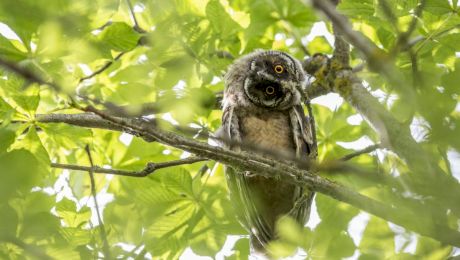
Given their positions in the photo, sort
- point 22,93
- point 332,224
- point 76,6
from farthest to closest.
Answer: point 22,93
point 332,224
point 76,6

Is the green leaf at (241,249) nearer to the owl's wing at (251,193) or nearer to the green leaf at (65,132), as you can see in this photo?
the owl's wing at (251,193)

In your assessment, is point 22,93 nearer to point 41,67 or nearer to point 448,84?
point 41,67

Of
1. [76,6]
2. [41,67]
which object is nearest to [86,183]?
[41,67]

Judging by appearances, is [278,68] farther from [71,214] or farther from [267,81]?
[71,214]

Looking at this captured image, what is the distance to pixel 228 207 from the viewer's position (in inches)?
152

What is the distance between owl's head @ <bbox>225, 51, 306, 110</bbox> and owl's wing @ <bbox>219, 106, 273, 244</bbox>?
0.45 m

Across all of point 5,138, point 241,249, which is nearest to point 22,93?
point 5,138

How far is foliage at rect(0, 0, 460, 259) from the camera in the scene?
1312 mm

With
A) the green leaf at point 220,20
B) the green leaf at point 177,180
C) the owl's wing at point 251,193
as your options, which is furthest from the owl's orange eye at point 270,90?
the green leaf at point 177,180

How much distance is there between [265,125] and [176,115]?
11.0ft

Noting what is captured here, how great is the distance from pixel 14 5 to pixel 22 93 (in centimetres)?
185

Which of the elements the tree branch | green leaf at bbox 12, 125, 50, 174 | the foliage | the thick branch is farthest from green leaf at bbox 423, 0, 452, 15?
green leaf at bbox 12, 125, 50, 174

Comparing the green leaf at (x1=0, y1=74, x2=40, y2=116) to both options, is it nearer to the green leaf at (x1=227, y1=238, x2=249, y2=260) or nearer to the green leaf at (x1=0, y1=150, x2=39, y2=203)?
the green leaf at (x1=0, y1=150, x2=39, y2=203)

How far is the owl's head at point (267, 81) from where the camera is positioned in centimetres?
477
